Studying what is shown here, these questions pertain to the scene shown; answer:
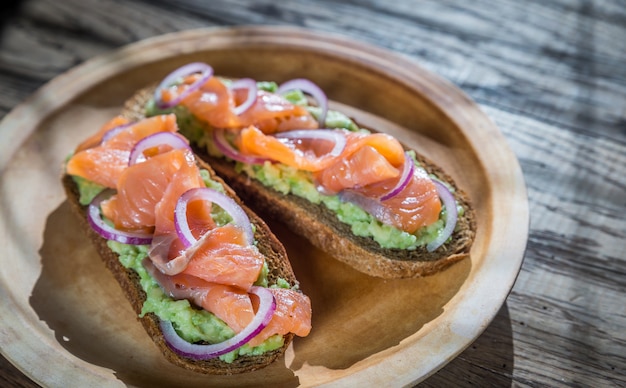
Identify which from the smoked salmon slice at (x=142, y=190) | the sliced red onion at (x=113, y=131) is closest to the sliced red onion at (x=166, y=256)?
the smoked salmon slice at (x=142, y=190)

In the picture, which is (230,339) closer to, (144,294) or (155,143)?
(144,294)

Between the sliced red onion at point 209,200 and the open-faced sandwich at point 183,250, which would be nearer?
the open-faced sandwich at point 183,250

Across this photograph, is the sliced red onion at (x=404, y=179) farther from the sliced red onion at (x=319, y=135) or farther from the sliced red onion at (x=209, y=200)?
the sliced red onion at (x=209, y=200)

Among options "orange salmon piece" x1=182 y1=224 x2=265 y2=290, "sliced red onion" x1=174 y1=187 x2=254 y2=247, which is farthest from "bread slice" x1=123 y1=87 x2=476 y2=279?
"orange salmon piece" x1=182 y1=224 x2=265 y2=290

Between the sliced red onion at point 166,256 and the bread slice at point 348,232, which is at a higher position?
the sliced red onion at point 166,256

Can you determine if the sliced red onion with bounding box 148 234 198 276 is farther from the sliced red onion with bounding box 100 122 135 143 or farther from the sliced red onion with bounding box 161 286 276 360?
the sliced red onion with bounding box 100 122 135 143

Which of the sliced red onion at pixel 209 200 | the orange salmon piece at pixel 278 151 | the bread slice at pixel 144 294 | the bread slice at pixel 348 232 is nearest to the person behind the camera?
the bread slice at pixel 144 294

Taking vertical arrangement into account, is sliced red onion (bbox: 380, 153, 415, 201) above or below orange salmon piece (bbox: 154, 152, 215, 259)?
above

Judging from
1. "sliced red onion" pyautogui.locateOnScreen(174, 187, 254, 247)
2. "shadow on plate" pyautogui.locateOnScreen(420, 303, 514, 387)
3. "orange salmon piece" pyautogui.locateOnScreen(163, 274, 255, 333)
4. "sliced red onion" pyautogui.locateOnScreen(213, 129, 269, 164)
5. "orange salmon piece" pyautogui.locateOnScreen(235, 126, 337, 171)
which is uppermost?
"orange salmon piece" pyautogui.locateOnScreen(235, 126, 337, 171)

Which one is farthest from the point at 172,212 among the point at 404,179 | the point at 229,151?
the point at 404,179
